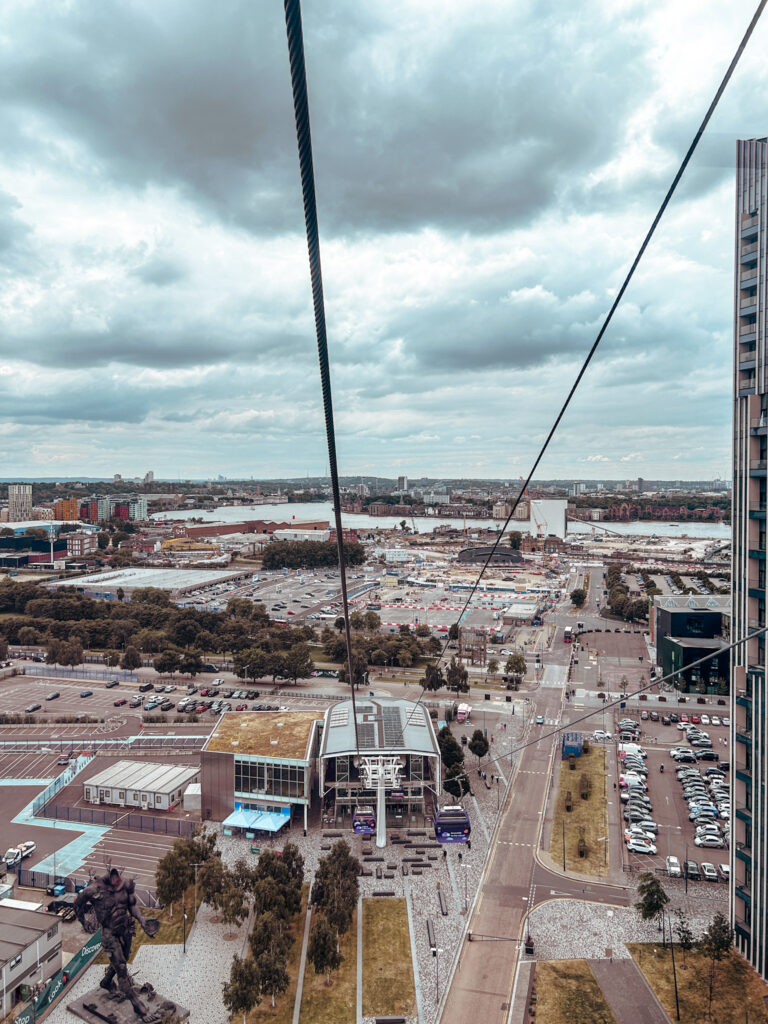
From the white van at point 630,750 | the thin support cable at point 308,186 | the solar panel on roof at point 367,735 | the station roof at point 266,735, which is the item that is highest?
the thin support cable at point 308,186

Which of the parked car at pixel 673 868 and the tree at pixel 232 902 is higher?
the tree at pixel 232 902

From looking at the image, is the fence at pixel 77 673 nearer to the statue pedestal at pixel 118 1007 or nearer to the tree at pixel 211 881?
the tree at pixel 211 881

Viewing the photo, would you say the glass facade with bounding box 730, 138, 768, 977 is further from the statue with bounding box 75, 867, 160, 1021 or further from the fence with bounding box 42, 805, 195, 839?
the fence with bounding box 42, 805, 195, 839

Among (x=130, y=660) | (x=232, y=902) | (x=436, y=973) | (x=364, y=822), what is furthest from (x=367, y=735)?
(x=130, y=660)

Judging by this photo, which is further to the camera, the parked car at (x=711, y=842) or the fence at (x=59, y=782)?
the fence at (x=59, y=782)

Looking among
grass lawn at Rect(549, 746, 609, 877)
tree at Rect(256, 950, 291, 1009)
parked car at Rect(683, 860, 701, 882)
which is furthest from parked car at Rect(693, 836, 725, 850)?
tree at Rect(256, 950, 291, 1009)

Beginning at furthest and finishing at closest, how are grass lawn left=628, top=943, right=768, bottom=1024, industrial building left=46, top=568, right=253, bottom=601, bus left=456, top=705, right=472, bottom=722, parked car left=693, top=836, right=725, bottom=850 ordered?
industrial building left=46, top=568, right=253, bottom=601 < bus left=456, top=705, right=472, bottom=722 < parked car left=693, top=836, right=725, bottom=850 < grass lawn left=628, top=943, right=768, bottom=1024

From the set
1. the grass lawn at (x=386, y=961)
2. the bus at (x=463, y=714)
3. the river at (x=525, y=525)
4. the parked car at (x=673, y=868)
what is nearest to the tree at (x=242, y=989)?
the grass lawn at (x=386, y=961)
